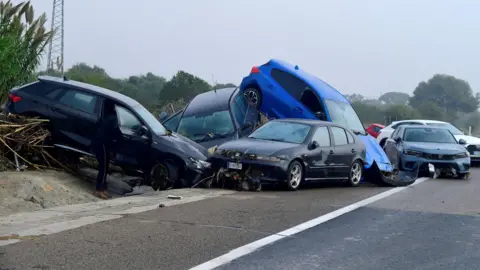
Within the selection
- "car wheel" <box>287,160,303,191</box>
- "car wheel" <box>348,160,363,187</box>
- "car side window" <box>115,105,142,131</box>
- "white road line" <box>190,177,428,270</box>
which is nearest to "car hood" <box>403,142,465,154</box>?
"car wheel" <box>348,160,363,187</box>

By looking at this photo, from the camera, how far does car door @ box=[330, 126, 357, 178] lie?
13.5 m

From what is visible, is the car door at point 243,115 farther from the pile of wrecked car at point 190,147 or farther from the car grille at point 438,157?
the car grille at point 438,157

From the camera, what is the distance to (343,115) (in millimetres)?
16500

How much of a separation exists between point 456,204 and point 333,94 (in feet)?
20.1

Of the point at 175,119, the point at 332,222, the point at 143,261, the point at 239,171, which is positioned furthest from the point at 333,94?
the point at 143,261

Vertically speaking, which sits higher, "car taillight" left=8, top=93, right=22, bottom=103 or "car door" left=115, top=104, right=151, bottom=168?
"car taillight" left=8, top=93, right=22, bottom=103

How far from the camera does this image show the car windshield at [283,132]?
13.0 meters

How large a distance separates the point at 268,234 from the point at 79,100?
6133 millimetres

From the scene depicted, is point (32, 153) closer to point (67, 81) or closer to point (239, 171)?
point (67, 81)

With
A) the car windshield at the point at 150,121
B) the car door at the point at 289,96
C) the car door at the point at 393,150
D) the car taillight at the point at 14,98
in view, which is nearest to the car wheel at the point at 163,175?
the car windshield at the point at 150,121

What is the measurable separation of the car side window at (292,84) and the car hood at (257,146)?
12.7ft

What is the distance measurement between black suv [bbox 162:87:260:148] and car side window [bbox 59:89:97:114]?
10.2 ft

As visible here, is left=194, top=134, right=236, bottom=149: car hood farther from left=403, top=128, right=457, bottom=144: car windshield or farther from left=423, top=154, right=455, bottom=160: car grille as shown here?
left=403, top=128, right=457, bottom=144: car windshield

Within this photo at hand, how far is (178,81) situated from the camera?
2394 centimetres
